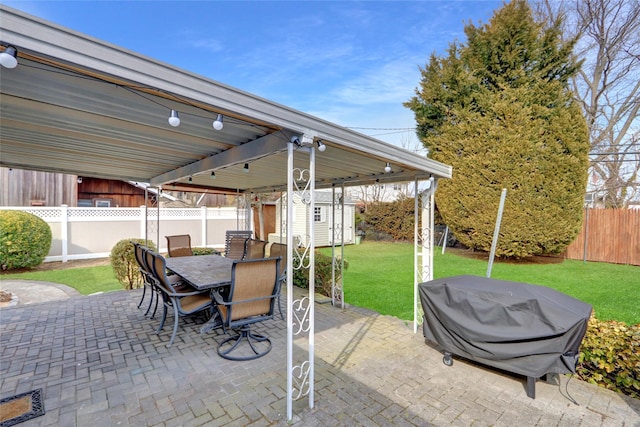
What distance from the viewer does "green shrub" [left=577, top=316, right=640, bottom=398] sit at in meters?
2.71

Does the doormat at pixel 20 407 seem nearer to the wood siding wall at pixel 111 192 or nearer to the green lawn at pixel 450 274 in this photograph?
the green lawn at pixel 450 274

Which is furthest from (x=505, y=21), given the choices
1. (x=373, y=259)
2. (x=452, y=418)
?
(x=452, y=418)

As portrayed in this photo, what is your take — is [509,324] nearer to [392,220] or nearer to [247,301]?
[247,301]

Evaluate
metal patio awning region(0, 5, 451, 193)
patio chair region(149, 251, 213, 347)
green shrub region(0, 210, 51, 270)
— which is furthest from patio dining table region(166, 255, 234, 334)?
green shrub region(0, 210, 51, 270)

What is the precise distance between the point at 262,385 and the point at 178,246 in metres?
5.35

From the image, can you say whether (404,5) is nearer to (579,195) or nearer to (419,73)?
(419,73)

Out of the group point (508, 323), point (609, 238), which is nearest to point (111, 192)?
point (508, 323)

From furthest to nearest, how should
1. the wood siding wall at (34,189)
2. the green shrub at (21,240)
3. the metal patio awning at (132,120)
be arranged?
1. the wood siding wall at (34,189)
2. the green shrub at (21,240)
3. the metal patio awning at (132,120)

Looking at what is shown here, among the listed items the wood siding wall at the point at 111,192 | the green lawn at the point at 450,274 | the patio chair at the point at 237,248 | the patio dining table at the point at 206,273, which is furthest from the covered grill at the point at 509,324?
the wood siding wall at the point at 111,192

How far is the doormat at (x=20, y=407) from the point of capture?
2.31 m

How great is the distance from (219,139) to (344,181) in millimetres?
2482

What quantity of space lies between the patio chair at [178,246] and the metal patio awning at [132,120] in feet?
8.31

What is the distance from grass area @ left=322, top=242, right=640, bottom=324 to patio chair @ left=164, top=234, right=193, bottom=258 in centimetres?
374

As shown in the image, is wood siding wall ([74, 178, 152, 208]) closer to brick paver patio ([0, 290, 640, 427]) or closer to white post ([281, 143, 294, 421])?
brick paver patio ([0, 290, 640, 427])
